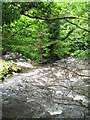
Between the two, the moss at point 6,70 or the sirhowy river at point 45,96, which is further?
the moss at point 6,70

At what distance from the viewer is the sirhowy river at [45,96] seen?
16.5ft

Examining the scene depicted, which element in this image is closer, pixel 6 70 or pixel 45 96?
pixel 45 96

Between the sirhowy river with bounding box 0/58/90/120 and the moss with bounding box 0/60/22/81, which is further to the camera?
the moss with bounding box 0/60/22/81

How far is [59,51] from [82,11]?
8459mm

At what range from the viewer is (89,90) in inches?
276

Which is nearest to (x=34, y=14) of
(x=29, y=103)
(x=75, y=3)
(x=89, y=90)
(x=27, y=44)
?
(x=27, y=44)

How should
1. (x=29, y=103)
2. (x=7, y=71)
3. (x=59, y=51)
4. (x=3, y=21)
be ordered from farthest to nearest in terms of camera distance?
(x=59, y=51), (x=7, y=71), (x=29, y=103), (x=3, y=21)

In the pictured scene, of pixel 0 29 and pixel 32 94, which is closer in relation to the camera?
pixel 0 29

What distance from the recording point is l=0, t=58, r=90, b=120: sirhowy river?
16.5ft

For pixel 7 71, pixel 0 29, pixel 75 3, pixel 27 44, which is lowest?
pixel 7 71

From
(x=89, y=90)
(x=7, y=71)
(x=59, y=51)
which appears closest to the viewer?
(x=89, y=90)

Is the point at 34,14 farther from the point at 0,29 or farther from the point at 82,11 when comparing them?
the point at 82,11

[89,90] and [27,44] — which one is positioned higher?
[27,44]

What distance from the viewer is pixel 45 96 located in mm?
6320
